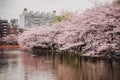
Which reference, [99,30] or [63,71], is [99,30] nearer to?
[99,30]

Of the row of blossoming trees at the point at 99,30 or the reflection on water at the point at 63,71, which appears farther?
the row of blossoming trees at the point at 99,30

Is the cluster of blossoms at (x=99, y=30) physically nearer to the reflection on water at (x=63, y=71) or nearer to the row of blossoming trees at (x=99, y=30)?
the row of blossoming trees at (x=99, y=30)

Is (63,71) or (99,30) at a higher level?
(99,30)

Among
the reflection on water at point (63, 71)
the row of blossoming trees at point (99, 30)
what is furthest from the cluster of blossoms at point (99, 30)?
the reflection on water at point (63, 71)

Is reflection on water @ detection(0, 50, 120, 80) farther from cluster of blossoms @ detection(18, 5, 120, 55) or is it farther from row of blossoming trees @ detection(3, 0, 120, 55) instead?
cluster of blossoms @ detection(18, 5, 120, 55)

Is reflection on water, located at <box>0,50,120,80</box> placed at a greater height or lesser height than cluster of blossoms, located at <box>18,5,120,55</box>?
lesser

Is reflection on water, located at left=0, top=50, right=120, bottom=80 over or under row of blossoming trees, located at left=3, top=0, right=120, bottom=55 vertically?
under

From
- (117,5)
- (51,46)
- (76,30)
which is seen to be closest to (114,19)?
(117,5)

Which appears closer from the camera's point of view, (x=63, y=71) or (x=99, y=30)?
(x=99, y=30)

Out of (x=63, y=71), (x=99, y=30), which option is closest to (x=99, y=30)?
(x=99, y=30)

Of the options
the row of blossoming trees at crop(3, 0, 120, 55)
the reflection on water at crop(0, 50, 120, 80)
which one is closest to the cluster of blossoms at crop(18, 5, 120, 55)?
the row of blossoming trees at crop(3, 0, 120, 55)

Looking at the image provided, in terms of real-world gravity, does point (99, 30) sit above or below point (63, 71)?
above

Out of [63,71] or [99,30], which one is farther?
[63,71]

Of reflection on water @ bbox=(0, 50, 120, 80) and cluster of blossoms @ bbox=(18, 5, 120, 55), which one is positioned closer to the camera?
reflection on water @ bbox=(0, 50, 120, 80)
